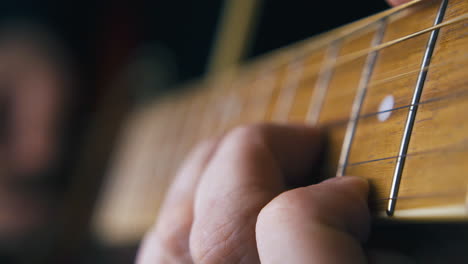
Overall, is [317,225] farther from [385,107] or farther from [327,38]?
[327,38]

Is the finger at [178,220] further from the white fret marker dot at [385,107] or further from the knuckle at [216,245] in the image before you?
the white fret marker dot at [385,107]

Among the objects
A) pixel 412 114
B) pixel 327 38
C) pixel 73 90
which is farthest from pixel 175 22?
pixel 412 114

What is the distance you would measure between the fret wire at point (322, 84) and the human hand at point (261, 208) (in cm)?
7

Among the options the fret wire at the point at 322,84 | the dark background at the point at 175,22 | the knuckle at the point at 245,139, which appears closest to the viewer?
the knuckle at the point at 245,139

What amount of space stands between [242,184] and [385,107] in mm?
141

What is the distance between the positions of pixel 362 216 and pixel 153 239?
0.23 metres

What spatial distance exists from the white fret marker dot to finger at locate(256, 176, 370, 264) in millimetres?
75

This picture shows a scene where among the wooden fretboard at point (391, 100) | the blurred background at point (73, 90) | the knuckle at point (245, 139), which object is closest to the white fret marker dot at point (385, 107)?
the wooden fretboard at point (391, 100)

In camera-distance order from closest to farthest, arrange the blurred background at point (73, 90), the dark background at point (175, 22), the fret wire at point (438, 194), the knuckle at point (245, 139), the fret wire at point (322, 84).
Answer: the fret wire at point (438, 194), the knuckle at point (245, 139), the fret wire at point (322, 84), the dark background at point (175, 22), the blurred background at point (73, 90)

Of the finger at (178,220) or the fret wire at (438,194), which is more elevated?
the fret wire at (438,194)

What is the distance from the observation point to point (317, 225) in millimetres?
260

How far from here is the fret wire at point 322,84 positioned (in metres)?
0.49

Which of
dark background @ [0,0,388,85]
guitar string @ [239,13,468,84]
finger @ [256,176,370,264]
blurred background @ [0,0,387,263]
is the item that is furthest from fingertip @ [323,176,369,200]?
blurred background @ [0,0,387,263]

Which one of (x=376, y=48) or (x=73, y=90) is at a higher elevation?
(x=376, y=48)
